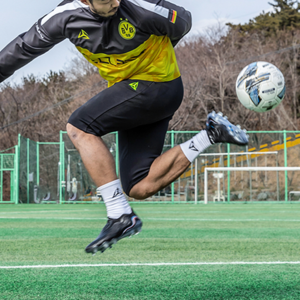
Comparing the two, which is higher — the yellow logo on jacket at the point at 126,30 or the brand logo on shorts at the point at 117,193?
the yellow logo on jacket at the point at 126,30

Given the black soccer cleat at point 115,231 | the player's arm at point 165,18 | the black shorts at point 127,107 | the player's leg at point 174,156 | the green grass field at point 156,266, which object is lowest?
the green grass field at point 156,266

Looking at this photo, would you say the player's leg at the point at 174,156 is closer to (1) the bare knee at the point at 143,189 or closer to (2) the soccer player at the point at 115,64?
(1) the bare knee at the point at 143,189

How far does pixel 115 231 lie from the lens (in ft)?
11.1

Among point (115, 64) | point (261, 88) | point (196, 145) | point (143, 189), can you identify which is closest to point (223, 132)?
point (196, 145)

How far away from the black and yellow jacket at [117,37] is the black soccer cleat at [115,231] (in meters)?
1.02

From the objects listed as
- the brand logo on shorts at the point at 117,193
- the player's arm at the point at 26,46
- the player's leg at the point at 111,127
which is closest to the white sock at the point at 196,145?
the player's leg at the point at 111,127

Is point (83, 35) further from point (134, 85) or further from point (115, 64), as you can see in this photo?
point (134, 85)

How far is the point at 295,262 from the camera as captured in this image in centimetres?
459

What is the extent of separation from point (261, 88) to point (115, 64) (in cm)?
336

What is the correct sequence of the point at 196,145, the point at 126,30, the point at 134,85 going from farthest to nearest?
1. the point at 196,145
2. the point at 134,85
3. the point at 126,30

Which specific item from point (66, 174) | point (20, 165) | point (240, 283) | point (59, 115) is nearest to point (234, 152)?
point (66, 174)

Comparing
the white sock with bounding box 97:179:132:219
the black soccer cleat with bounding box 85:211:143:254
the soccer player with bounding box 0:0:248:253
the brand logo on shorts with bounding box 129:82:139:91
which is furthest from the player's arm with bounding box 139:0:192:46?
the black soccer cleat with bounding box 85:211:143:254

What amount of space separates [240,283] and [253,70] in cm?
408

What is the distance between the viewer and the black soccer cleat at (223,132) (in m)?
3.83
